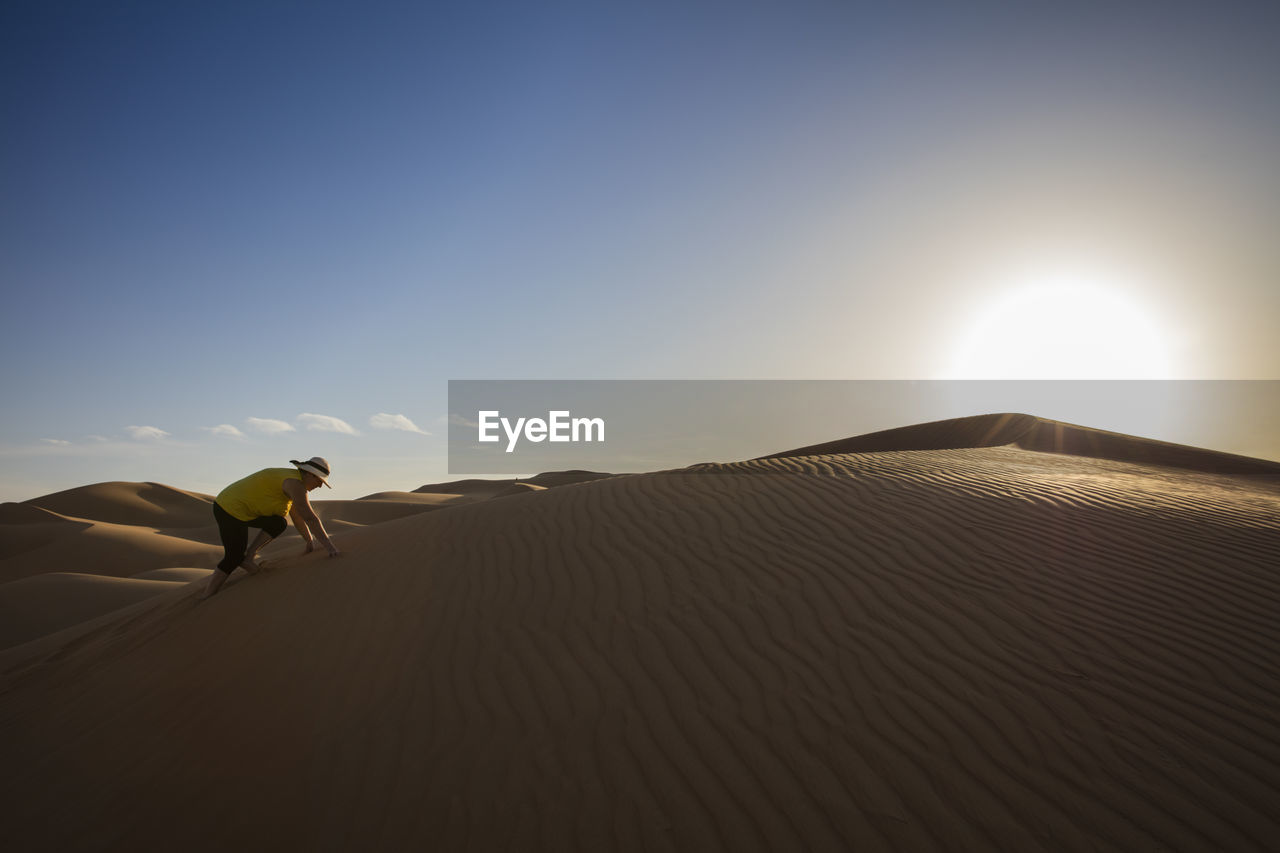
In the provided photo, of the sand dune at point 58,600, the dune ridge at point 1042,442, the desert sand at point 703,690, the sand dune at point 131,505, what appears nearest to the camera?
the desert sand at point 703,690

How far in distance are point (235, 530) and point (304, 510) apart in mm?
765

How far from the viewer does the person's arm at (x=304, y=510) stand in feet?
20.9

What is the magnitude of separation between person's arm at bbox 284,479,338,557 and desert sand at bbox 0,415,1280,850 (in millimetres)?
241

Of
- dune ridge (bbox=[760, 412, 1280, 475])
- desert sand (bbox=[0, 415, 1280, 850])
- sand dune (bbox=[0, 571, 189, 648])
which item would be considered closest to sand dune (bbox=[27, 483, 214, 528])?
sand dune (bbox=[0, 571, 189, 648])

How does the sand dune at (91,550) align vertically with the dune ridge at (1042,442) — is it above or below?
below

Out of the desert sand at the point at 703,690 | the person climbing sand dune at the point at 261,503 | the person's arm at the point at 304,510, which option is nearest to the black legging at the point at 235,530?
the person climbing sand dune at the point at 261,503

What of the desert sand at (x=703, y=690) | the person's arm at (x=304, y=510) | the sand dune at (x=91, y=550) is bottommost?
the sand dune at (x=91, y=550)

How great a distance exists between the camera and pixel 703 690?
12.6 ft

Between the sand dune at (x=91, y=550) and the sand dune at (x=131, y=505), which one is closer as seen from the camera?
Answer: the sand dune at (x=91, y=550)

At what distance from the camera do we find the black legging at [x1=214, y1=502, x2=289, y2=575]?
21.5ft

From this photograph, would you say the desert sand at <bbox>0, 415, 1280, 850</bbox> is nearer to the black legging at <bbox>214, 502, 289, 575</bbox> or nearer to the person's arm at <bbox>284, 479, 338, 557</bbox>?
the person's arm at <bbox>284, 479, 338, 557</bbox>

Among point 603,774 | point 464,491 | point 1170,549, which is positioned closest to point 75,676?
point 603,774

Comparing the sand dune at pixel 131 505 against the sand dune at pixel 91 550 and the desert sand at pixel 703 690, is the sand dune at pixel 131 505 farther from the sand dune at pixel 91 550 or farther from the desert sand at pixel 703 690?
the desert sand at pixel 703 690

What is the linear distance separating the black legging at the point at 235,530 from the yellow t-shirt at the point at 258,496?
2.6 inches
